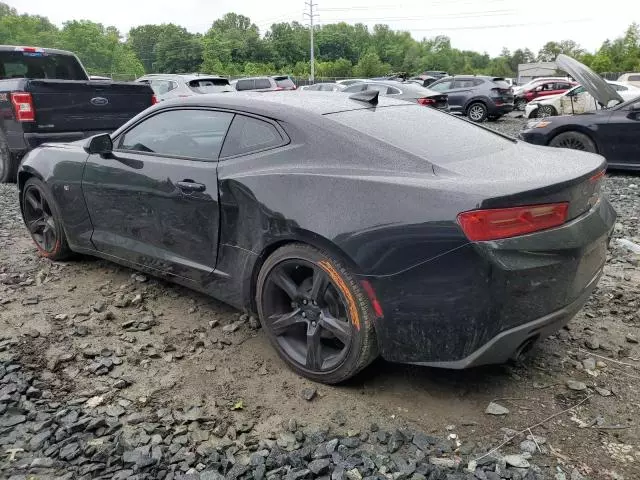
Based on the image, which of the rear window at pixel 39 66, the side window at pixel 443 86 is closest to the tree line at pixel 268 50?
the side window at pixel 443 86

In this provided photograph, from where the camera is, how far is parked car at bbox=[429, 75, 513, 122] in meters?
18.8

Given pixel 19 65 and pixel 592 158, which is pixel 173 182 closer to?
pixel 592 158

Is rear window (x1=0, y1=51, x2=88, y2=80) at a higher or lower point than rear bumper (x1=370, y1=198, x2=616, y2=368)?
higher

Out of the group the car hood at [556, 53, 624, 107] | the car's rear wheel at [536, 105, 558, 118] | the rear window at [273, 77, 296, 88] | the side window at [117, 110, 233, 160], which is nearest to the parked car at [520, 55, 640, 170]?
the car hood at [556, 53, 624, 107]

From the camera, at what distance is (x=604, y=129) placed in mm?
8188

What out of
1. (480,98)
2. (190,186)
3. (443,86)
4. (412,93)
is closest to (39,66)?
(190,186)

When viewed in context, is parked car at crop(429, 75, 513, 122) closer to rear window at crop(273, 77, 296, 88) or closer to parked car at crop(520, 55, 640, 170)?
rear window at crop(273, 77, 296, 88)

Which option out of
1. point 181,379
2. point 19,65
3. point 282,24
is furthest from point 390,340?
point 282,24

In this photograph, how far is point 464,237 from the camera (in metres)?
2.25

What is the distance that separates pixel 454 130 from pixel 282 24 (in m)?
118

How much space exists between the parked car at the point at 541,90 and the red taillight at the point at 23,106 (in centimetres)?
2144

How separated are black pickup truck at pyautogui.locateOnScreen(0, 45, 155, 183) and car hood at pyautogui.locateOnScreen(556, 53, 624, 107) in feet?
19.4

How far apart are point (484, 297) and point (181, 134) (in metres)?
2.19

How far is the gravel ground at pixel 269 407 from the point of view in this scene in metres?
2.29
